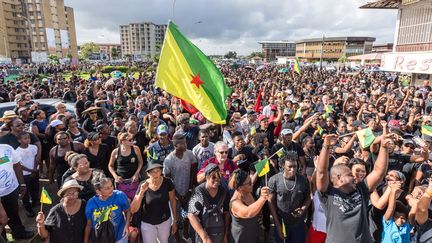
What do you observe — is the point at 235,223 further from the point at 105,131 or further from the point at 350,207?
the point at 105,131

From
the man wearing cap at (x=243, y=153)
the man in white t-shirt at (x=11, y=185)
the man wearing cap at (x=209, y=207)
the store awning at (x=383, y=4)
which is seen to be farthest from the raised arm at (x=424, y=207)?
the store awning at (x=383, y=4)

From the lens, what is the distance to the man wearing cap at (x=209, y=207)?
3209mm

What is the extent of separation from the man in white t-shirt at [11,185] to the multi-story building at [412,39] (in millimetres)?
21137

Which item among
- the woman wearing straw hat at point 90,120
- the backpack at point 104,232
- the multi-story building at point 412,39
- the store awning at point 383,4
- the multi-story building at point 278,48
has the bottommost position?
the backpack at point 104,232

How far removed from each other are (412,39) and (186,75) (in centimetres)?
2193

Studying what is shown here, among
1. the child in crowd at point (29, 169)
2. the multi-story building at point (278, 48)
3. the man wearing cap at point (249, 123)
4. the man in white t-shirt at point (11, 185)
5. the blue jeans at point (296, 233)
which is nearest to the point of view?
the blue jeans at point (296, 233)

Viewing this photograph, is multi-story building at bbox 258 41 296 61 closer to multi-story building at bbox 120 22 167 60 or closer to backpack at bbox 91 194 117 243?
multi-story building at bbox 120 22 167 60

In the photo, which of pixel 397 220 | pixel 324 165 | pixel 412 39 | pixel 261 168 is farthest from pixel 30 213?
pixel 412 39

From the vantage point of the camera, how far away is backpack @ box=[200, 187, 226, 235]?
324 cm

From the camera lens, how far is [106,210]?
3219 mm

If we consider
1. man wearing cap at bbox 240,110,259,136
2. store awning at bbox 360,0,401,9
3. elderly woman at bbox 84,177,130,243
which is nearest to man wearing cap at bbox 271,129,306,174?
man wearing cap at bbox 240,110,259,136

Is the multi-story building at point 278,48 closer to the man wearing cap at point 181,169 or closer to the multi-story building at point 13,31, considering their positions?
the multi-story building at point 13,31

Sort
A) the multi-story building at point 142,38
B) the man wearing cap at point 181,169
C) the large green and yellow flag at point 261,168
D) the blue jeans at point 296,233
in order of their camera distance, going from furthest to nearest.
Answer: the multi-story building at point 142,38 → the man wearing cap at point 181,169 → the blue jeans at point 296,233 → the large green and yellow flag at point 261,168

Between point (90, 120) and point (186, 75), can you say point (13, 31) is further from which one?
point (186, 75)
